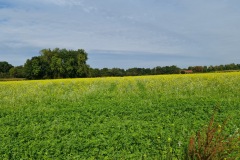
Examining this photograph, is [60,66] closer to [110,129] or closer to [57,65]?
[57,65]

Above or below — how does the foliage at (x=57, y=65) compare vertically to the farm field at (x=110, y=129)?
above

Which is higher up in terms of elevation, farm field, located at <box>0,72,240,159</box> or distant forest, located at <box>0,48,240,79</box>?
distant forest, located at <box>0,48,240,79</box>

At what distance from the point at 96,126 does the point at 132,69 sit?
131 ft

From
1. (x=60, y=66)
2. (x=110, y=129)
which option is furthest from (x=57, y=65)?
(x=110, y=129)

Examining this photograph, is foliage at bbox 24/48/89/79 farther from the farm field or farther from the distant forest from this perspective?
the farm field

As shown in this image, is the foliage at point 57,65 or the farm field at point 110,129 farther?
the foliage at point 57,65

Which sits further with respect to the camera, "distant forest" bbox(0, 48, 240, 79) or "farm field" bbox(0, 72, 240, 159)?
"distant forest" bbox(0, 48, 240, 79)

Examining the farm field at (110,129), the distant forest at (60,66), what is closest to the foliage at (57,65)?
the distant forest at (60,66)

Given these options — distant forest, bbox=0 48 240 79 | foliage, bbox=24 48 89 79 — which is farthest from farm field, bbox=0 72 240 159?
foliage, bbox=24 48 89 79

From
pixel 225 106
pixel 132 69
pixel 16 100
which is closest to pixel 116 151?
pixel 225 106

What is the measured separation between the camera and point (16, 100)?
13.4 metres

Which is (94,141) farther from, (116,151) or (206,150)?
(206,150)

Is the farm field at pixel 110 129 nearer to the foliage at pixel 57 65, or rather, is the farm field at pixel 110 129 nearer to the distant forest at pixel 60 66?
the distant forest at pixel 60 66

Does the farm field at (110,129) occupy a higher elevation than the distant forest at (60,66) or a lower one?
lower
